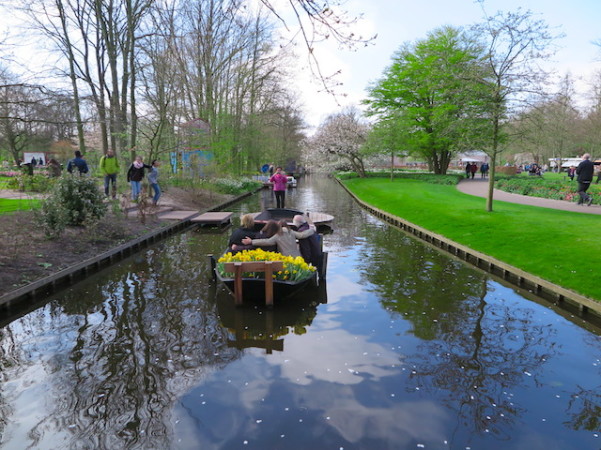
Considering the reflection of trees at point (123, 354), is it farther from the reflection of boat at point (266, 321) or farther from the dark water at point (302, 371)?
the reflection of boat at point (266, 321)

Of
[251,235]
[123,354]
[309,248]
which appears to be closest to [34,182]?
[251,235]

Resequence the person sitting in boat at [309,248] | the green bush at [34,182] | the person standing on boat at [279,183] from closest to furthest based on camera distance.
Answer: the person sitting in boat at [309,248], the green bush at [34,182], the person standing on boat at [279,183]

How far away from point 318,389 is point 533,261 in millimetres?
6868

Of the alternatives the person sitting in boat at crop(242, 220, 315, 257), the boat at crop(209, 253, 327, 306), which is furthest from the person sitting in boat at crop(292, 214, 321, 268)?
the boat at crop(209, 253, 327, 306)

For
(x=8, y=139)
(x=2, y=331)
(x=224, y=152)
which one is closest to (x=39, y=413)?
(x=2, y=331)

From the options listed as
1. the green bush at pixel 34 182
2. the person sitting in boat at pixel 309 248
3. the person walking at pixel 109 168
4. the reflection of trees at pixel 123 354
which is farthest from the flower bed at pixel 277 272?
the person walking at pixel 109 168

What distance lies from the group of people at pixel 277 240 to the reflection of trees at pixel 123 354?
1260 mm

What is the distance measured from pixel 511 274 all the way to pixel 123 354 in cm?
794

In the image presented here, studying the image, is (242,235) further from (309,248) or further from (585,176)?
(585,176)

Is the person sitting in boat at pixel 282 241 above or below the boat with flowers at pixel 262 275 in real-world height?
above

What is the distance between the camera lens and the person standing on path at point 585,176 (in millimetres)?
15938

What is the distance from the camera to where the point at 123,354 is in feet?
18.3

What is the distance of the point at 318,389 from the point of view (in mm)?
4824

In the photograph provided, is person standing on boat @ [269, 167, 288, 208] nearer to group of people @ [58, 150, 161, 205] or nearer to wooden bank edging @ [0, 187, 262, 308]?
group of people @ [58, 150, 161, 205]
